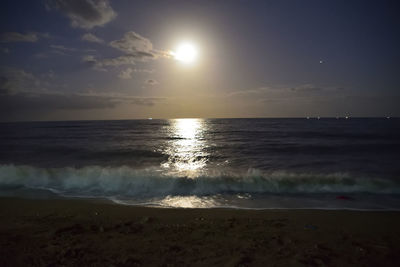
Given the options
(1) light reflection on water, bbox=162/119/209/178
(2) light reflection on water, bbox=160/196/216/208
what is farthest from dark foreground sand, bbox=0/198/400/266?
Answer: (1) light reflection on water, bbox=162/119/209/178

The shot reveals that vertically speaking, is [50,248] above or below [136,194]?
above

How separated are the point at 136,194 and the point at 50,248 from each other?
15.3 ft

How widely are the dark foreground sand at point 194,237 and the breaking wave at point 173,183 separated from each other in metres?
2.51

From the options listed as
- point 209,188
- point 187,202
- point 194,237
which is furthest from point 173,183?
point 194,237

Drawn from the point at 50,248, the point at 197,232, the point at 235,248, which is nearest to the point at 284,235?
the point at 235,248

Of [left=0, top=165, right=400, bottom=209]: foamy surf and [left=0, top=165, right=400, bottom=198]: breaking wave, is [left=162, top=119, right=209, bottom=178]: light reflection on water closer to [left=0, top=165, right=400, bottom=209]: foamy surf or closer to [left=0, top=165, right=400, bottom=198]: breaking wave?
[left=0, top=165, right=400, bottom=198]: breaking wave

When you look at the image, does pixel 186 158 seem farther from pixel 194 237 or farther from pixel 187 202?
pixel 194 237

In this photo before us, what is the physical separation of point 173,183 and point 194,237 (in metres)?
5.39

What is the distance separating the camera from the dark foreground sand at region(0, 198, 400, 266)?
391 cm

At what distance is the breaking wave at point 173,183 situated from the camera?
30.5 feet

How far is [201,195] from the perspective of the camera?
8680mm

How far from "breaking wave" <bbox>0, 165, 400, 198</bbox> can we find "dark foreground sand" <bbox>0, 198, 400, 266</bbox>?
2514 millimetres

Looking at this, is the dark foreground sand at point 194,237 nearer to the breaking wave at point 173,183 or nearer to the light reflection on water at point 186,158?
the breaking wave at point 173,183

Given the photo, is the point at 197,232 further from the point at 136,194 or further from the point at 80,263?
the point at 136,194
